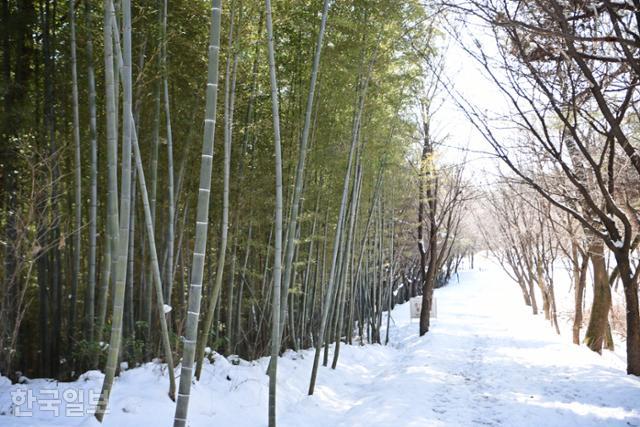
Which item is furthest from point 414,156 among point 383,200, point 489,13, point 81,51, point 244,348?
point 81,51

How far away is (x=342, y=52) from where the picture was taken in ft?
16.3

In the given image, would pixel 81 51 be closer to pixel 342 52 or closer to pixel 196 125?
pixel 196 125

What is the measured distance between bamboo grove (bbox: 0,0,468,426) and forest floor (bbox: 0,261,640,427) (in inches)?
9.8

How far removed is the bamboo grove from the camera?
3400mm

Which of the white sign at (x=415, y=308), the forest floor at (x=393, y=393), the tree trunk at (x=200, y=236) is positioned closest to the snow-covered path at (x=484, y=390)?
the forest floor at (x=393, y=393)

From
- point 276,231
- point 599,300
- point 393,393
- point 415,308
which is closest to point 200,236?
point 276,231

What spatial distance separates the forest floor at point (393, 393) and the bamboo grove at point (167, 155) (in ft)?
0.82

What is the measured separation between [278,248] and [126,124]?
50.5 inches

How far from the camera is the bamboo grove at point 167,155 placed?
11.2ft

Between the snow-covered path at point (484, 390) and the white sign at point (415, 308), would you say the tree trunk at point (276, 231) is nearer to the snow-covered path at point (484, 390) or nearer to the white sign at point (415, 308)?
the snow-covered path at point (484, 390)

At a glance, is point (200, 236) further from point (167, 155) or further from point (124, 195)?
point (167, 155)

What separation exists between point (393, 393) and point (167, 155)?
11.0 feet

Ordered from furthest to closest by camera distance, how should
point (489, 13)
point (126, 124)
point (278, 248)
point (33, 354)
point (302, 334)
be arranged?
point (302, 334)
point (33, 354)
point (489, 13)
point (278, 248)
point (126, 124)

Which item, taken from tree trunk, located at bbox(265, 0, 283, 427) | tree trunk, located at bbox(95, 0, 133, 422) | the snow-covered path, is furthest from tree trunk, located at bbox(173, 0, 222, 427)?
the snow-covered path
